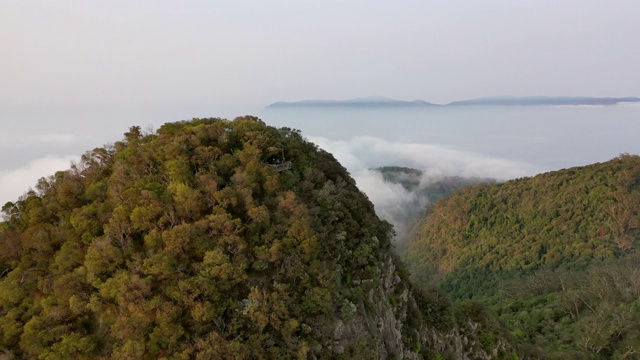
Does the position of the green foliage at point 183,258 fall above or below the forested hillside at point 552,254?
above

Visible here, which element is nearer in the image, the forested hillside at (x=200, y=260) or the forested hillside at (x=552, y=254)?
the forested hillside at (x=200, y=260)

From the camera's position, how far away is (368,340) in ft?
63.7

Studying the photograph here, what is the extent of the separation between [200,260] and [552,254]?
82.5m

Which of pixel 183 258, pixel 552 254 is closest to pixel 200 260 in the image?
pixel 183 258

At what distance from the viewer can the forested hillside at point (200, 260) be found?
16266 millimetres

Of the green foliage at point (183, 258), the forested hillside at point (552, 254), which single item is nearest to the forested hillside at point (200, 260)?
the green foliage at point (183, 258)

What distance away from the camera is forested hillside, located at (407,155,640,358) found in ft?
159

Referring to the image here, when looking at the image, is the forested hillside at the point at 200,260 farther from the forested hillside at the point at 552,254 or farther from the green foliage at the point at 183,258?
the forested hillside at the point at 552,254

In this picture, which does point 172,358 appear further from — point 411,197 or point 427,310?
point 411,197

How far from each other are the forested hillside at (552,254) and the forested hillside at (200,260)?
1311 inches

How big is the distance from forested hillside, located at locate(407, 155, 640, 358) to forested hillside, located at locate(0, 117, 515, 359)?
3330 centimetres

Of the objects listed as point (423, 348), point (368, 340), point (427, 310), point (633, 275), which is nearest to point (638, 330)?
point (633, 275)

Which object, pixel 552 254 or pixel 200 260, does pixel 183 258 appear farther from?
pixel 552 254

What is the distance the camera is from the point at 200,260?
18266mm
